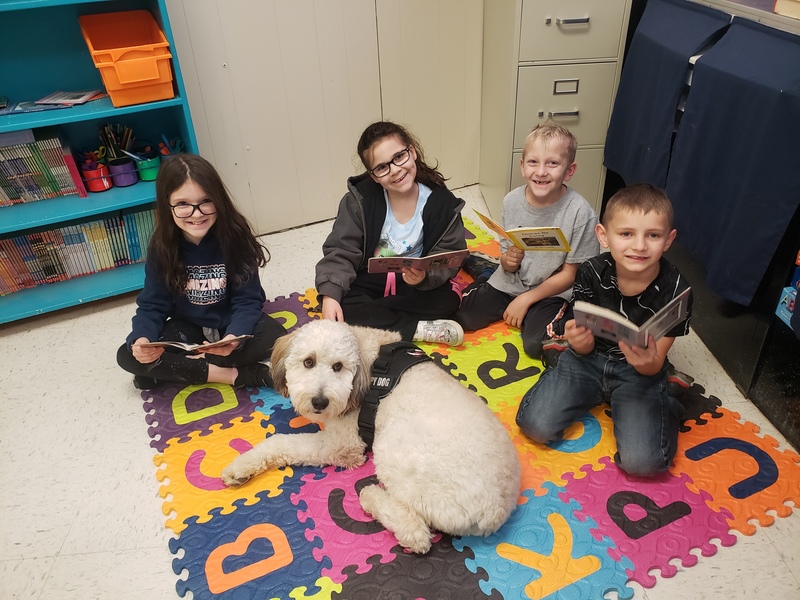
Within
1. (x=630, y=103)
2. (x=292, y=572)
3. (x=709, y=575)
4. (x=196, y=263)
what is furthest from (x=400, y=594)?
(x=630, y=103)

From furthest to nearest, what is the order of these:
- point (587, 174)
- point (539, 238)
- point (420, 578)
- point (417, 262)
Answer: point (587, 174) < point (417, 262) < point (539, 238) < point (420, 578)

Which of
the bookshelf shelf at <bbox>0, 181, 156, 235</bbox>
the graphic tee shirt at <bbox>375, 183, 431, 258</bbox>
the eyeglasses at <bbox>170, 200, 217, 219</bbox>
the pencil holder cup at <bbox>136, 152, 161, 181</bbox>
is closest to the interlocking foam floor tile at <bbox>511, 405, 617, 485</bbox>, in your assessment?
the graphic tee shirt at <bbox>375, 183, 431, 258</bbox>

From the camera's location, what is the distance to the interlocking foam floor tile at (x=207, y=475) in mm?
1886

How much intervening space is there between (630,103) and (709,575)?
2069 millimetres

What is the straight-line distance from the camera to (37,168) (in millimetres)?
2717

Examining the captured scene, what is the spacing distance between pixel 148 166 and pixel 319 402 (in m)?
1.84

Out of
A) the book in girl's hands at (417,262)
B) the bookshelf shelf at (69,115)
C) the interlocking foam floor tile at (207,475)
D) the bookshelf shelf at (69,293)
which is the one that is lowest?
the interlocking foam floor tile at (207,475)

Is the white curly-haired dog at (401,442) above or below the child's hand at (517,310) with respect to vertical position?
above

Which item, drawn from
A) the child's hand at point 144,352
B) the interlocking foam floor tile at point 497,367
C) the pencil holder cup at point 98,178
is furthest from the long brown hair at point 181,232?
the interlocking foam floor tile at point 497,367

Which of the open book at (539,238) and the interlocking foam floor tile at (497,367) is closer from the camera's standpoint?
the open book at (539,238)

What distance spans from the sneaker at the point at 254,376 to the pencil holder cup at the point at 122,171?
4.04 feet

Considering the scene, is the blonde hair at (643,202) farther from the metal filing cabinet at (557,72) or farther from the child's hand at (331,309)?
the metal filing cabinet at (557,72)

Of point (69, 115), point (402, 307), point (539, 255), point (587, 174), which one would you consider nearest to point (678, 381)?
point (539, 255)

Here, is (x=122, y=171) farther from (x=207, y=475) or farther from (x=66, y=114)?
(x=207, y=475)
